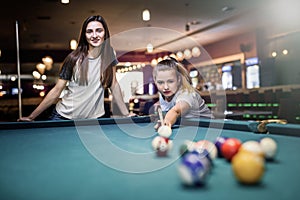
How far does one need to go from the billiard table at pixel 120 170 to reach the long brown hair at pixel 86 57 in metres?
0.98

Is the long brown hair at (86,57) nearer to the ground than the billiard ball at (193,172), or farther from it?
farther from it

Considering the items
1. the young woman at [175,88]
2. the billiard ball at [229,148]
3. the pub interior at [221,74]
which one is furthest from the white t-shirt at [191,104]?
the pub interior at [221,74]

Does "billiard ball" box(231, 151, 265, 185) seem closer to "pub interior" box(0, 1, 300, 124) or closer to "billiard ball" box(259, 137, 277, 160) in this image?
"billiard ball" box(259, 137, 277, 160)

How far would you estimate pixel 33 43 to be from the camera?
400 inches

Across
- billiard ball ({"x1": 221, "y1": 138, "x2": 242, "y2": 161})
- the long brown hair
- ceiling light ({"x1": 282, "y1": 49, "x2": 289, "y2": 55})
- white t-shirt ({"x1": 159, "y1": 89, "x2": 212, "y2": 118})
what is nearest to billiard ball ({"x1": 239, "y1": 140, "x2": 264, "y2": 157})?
billiard ball ({"x1": 221, "y1": 138, "x2": 242, "y2": 161})

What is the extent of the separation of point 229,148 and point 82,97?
1.93 metres

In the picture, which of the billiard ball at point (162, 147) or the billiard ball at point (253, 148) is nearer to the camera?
the billiard ball at point (253, 148)

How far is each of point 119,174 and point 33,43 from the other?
33.2 ft

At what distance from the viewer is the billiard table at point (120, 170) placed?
2.46 ft

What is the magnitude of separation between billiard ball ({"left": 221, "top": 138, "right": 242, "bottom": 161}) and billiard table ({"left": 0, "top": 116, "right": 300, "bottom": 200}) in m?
0.03

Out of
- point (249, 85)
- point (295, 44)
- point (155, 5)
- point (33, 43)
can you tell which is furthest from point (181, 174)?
point (33, 43)

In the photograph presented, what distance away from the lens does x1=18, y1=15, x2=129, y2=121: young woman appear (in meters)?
2.70

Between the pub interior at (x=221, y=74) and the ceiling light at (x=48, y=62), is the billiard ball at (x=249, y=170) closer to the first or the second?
the pub interior at (x=221, y=74)

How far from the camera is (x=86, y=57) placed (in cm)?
273
